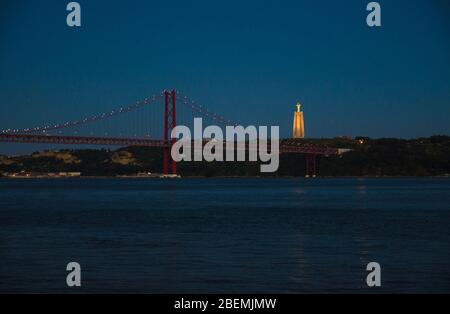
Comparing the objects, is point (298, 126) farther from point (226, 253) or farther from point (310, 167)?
point (226, 253)

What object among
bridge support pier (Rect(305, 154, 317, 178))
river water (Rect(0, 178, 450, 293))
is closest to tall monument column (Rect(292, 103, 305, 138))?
bridge support pier (Rect(305, 154, 317, 178))

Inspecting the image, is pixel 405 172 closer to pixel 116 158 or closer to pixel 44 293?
pixel 116 158

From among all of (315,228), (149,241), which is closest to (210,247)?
(149,241)

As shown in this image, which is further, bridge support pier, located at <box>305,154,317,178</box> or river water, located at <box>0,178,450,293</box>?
bridge support pier, located at <box>305,154,317,178</box>

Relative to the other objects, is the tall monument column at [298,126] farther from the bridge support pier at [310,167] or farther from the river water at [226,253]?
the river water at [226,253]

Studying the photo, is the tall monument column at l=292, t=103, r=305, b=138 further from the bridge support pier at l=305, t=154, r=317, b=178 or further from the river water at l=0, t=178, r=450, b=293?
the river water at l=0, t=178, r=450, b=293

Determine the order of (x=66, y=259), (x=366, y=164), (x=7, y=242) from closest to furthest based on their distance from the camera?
(x=66, y=259), (x=7, y=242), (x=366, y=164)

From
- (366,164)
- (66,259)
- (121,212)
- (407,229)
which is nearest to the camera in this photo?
(66,259)

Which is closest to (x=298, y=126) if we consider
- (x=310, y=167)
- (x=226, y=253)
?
(x=310, y=167)

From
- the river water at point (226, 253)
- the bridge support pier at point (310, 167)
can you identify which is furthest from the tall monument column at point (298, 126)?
the river water at point (226, 253)

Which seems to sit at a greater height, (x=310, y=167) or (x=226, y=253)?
(x=226, y=253)

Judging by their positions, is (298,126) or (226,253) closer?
(226,253)
